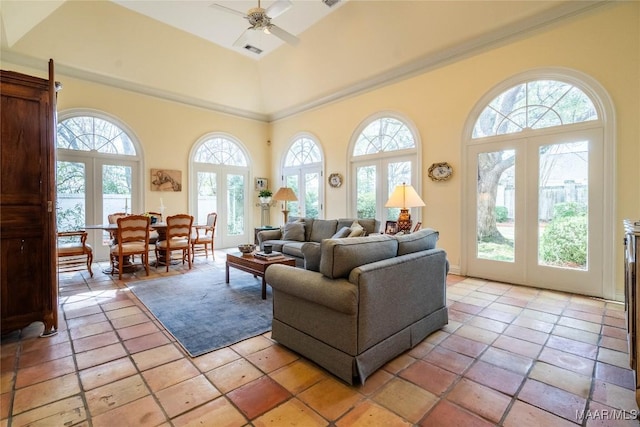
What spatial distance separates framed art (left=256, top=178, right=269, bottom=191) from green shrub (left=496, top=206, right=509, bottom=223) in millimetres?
5651

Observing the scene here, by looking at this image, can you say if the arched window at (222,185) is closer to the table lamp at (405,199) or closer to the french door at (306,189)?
the french door at (306,189)

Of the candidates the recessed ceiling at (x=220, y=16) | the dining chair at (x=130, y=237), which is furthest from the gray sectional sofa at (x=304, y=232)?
the recessed ceiling at (x=220, y=16)

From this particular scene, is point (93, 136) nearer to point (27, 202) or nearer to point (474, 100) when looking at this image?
point (27, 202)

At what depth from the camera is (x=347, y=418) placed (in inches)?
62.8

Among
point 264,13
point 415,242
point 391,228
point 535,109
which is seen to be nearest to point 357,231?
point 391,228

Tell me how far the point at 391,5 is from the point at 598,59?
2.77 metres

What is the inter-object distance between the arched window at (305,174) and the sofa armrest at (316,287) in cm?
463

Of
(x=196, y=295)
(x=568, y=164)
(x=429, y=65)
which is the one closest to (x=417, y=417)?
(x=196, y=295)

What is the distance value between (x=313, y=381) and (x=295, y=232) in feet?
11.4

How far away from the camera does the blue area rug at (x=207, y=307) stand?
101 inches

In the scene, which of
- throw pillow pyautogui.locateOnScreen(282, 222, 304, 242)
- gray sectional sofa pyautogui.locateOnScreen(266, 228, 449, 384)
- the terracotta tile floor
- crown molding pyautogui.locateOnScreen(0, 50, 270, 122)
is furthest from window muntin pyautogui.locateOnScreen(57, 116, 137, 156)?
gray sectional sofa pyautogui.locateOnScreen(266, 228, 449, 384)

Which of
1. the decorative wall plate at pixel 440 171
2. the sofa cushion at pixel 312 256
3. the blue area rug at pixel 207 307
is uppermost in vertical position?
the decorative wall plate at pixel 440 171

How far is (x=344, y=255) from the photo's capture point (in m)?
1.96

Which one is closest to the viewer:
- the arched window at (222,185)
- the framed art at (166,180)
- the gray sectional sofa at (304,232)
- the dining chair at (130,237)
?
the dining chair at (130,237)
